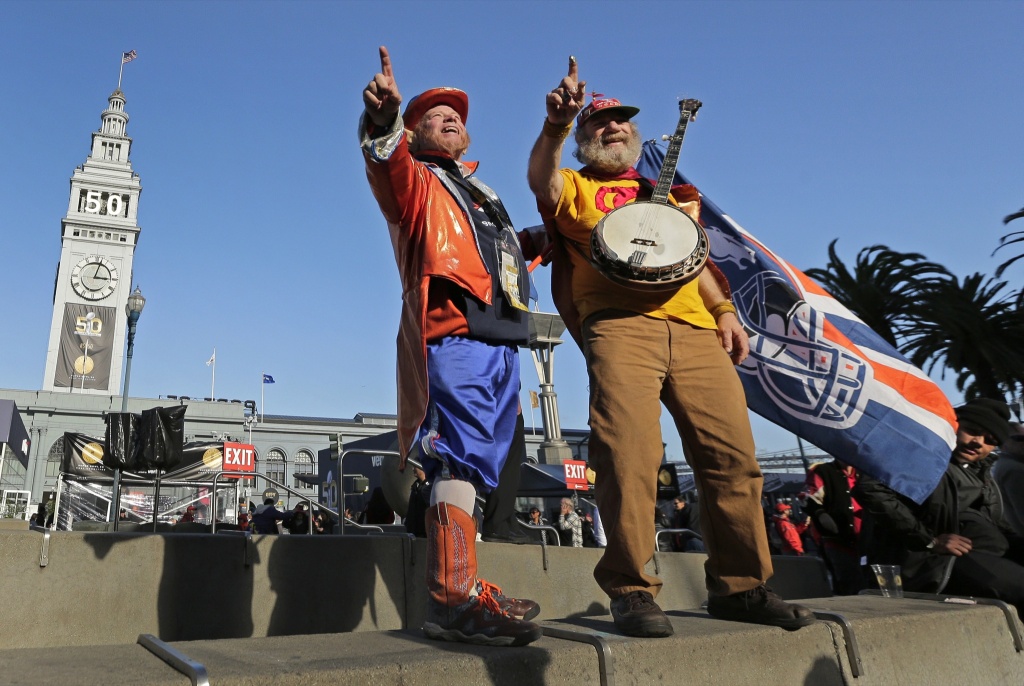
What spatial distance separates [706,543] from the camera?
2861 mm

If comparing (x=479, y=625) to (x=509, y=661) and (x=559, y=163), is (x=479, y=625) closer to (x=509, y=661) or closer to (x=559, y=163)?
(x=509, y=661)

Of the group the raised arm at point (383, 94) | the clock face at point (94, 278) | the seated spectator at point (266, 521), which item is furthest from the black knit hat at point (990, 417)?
the clock face at point (94, 278)

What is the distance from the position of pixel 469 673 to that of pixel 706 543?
1.34 meters

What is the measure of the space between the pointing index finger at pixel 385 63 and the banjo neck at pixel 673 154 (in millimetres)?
1102

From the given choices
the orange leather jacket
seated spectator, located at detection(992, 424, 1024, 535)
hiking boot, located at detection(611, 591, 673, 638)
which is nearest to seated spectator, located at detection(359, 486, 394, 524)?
seated spectator, located at detection(992, 424, 1024, 535)

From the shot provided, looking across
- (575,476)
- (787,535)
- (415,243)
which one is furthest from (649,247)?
(575,476)

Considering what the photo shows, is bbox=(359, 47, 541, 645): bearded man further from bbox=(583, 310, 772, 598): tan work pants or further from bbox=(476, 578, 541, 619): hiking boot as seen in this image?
bbox=(583, 310, 772, 598): tan work pants

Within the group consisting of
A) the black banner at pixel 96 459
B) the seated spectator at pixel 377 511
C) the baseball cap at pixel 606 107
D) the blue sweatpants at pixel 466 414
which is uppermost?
the baseball cap at pixel 606 107

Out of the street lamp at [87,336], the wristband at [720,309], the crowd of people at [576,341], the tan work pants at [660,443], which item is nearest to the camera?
the crowd of people at [576,341]

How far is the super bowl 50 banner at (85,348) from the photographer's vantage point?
6347 cm

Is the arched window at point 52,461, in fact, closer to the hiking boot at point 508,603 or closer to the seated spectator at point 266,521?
the seated spectator at point 266,521

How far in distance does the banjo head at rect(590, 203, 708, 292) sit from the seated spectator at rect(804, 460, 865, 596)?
3.99 m

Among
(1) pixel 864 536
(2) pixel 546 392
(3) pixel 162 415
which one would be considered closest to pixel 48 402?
(2) pixel 546 392

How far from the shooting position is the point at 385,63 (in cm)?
254
